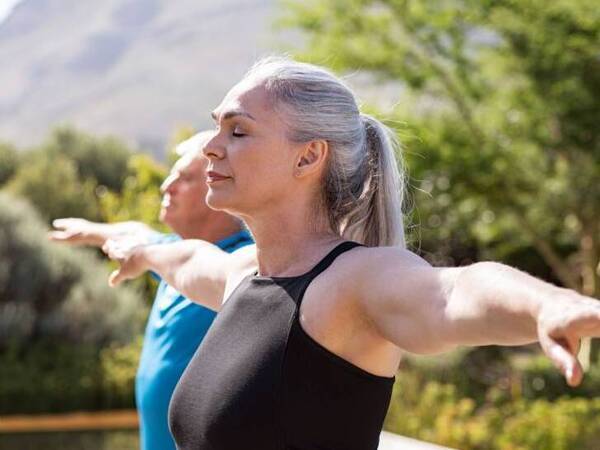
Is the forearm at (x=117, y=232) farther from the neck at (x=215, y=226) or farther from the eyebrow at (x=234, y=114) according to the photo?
the eyebrow at (x=234, y=114)

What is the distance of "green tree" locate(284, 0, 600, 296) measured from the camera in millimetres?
13594

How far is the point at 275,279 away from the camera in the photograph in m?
1.81

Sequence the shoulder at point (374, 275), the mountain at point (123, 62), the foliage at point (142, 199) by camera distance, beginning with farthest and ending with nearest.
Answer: the mountain at point (123, 62) → the foliage at point (142, 199) → the shoulder at point (374, 275)

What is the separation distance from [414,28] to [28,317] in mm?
6098

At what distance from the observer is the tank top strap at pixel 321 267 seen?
1718 millimetres

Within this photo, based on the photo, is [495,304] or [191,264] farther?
[191,264]

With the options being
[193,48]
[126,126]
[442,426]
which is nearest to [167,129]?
[126,126]

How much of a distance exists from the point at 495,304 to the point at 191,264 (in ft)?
3.98

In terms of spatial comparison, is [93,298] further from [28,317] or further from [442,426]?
[442,426]

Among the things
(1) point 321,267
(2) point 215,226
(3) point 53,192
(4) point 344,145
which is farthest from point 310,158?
(3) point 53,192

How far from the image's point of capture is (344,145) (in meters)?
1.86

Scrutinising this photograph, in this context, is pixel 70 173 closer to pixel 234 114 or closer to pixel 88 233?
pixel 88 233

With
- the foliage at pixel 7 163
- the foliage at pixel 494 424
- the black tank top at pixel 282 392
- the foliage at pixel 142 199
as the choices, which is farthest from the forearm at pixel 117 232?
the foliage at pixel 7 163

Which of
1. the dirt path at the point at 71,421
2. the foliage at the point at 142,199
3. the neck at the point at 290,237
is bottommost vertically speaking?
the dirt path at the point at 71,421
